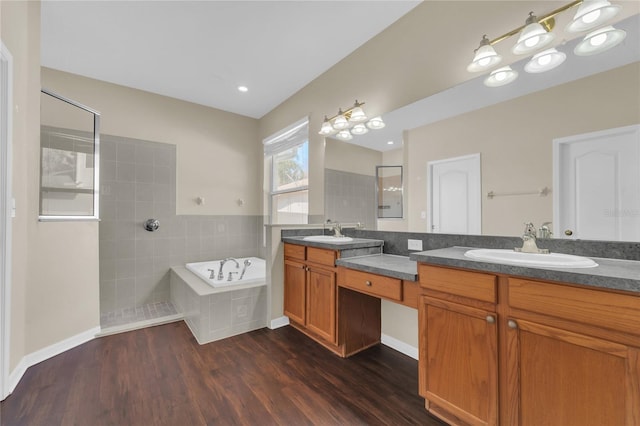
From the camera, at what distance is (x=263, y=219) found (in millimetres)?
4215

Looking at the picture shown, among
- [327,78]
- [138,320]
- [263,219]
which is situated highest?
[327,78]

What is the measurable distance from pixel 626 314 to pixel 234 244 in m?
3.95

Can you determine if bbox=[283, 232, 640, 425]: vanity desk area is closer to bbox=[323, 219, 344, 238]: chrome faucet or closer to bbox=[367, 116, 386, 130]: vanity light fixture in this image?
bbox=[323, 219, 344, 238]: chrome faucet

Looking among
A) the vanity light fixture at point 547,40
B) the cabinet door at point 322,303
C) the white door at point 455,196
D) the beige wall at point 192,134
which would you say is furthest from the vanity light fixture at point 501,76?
the beige wall at point 192,134

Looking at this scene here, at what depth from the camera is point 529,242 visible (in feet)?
4.51

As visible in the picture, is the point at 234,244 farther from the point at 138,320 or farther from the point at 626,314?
the point at 626,314

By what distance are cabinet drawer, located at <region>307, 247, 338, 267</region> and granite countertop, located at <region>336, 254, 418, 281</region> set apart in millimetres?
74

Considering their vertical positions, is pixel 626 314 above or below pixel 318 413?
above

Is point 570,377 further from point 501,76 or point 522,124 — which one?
point 501,76

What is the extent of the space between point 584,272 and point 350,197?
5.99 ft

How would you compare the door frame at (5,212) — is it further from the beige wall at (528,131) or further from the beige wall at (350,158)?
the beige wall at (528,131)

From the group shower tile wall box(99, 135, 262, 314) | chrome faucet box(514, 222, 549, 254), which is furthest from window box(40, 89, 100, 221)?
chrome faucet box(514, 222, 549, 254)

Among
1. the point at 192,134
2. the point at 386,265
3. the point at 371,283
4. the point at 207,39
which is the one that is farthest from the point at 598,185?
the point at 192,134

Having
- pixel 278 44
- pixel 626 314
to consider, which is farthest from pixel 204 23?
pixel 626 314
